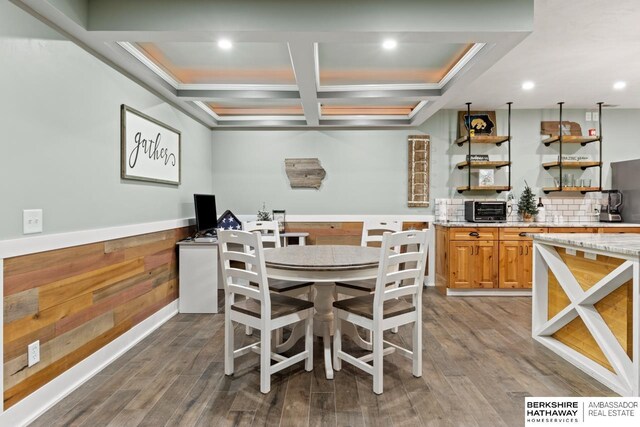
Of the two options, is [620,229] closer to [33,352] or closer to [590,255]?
[590,255]

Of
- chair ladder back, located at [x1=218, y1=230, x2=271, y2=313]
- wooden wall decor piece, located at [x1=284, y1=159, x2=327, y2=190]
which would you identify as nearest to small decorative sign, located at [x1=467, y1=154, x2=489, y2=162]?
wooden wall decor piece, located at [x1=284, y1=159, x2=327, y2=190]

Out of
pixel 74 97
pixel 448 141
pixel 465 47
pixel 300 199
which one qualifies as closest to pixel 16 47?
pixel 74 97

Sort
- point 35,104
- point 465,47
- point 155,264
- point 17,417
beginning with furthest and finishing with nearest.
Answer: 1. point 155,264
2. point 465,47
3. point 35,104
4. point 17,417

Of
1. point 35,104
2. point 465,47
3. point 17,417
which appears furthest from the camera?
point 465,47

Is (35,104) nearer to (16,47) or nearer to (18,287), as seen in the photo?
(16,47)

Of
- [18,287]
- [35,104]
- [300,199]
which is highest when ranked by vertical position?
[35,104]

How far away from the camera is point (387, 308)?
89.5 inches

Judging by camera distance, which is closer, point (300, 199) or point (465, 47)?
point (465, 47)

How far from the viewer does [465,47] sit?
290 cm

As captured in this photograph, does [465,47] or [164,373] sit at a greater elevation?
[465,47]

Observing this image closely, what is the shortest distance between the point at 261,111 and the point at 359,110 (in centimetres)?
135

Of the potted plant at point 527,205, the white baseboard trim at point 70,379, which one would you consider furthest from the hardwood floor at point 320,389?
the potted plant at point 527,205

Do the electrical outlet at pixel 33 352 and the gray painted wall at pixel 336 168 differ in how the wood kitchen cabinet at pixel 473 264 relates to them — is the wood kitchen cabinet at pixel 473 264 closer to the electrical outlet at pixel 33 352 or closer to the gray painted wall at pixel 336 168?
the gray painted wall at pixel 336 168

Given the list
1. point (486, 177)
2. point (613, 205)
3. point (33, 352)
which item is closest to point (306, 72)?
point (33, 352)
